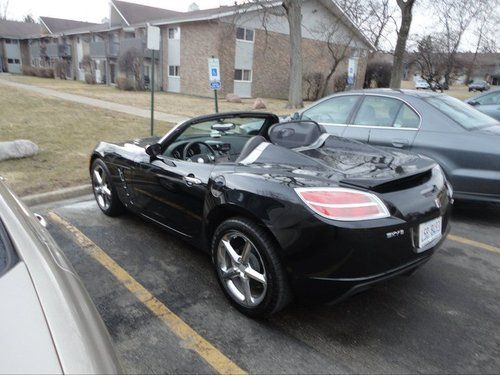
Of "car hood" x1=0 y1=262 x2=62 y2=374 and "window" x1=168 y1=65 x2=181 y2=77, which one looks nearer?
"car hood" x1=0 y1=262 x2=62 y2=374

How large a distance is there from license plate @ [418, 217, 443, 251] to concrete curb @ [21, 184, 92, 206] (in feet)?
15.1

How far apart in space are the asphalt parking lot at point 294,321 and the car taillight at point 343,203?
84cm

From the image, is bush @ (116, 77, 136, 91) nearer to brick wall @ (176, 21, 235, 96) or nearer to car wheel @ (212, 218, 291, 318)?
brick wall @ (176, 21, 235, 96)

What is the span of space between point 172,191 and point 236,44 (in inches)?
983

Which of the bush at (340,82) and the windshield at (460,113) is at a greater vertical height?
the windshield at (460,113)

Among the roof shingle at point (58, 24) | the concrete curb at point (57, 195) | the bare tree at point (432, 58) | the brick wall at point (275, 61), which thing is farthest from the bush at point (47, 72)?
the concrete curb at point (57, 195)

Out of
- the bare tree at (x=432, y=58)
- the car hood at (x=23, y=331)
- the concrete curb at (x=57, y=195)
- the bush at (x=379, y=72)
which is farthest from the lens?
the bare tree at (x=432, y=58)

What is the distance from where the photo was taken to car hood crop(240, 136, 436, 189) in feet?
8.69

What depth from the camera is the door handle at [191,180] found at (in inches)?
127

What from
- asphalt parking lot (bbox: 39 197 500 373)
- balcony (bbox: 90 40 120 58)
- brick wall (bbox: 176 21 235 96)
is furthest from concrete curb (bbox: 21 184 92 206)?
balcony (bbox: 90 40 120 58)

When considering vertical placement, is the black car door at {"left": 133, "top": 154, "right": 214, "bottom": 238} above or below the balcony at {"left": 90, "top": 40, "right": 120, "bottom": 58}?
below

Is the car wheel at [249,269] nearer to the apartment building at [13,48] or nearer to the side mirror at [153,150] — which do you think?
the side mirror at [153,150]

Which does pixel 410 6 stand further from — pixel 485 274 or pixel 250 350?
pixel 250 350

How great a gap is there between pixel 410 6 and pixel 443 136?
1572cm
